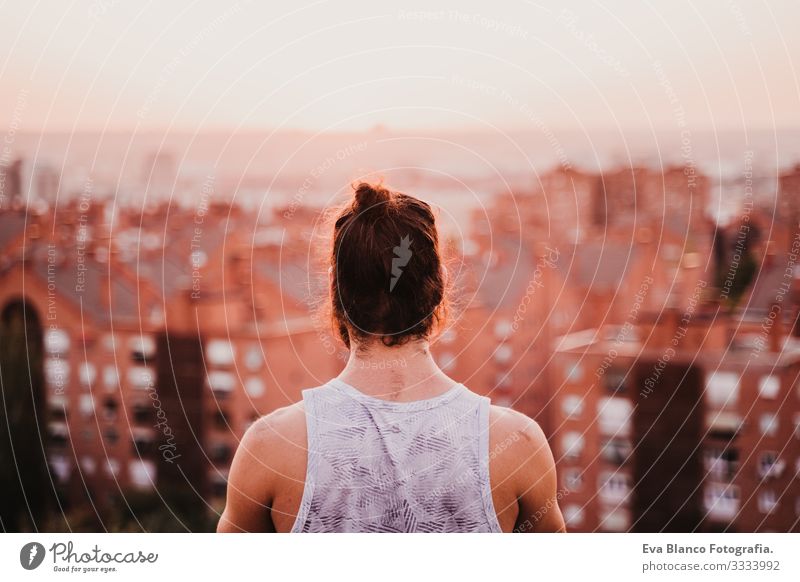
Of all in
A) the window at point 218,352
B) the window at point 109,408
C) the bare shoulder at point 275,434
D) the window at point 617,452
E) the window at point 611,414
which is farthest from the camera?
the window at point 617,452

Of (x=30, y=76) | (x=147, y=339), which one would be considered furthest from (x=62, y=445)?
(x=30, y=76)

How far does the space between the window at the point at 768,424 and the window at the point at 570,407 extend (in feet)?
1.98

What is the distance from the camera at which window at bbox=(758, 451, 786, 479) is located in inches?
78.6

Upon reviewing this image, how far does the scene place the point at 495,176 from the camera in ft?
5.74

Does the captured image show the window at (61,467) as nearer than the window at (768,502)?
No

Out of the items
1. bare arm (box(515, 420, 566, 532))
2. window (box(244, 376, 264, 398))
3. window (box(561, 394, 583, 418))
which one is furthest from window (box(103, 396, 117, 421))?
bare arm (box(515, 420, 566, 532))

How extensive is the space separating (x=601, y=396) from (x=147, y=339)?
5.36ft

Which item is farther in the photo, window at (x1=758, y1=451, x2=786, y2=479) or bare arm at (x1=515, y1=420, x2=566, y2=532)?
window at (x1=758, y1=451, x2=786, y2=479)

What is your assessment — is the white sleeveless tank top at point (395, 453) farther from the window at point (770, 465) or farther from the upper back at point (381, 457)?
the window at point (770, 465)

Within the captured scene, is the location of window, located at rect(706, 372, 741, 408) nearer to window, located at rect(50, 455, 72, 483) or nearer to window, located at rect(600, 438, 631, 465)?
window, located at rect(600, 438, 631, 465)

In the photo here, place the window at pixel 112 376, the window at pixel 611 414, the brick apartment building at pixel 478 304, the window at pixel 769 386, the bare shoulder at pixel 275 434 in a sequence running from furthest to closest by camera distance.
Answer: the window at pixel 112 376 < the window at pixel 611 414 < the window at pixel 769 386 < the brick apartment building at pixel 478 304 < the bare shoulder at pixel 275 434

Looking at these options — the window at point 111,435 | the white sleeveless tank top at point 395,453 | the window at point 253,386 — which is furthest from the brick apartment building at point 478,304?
the white sleeveless tank top at point 395,453

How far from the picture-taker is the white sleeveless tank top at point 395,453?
1.04m

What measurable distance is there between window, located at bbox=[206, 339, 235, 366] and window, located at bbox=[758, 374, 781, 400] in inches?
73.3
